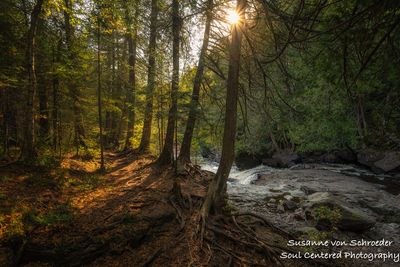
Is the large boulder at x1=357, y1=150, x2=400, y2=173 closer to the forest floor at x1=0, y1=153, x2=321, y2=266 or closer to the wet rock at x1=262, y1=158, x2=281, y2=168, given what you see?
the wet rock at x1=262, y1=158, x2=281, y2=168

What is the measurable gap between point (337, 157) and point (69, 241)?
21260 mm

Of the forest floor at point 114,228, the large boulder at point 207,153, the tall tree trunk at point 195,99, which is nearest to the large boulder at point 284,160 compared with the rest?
the large boulder at point 207,153

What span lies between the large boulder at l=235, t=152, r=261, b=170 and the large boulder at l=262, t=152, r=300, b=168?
163cm

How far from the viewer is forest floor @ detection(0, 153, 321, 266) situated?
4.18 metres

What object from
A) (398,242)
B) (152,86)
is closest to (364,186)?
(398,242)

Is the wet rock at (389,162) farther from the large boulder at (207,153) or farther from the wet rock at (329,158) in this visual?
the large boulder at (207,153)

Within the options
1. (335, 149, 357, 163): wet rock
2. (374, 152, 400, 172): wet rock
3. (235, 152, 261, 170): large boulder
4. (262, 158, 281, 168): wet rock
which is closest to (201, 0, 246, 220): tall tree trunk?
(374, 152, 400, 172): wet rock

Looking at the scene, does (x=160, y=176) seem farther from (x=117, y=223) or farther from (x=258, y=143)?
(x=258, y=143)

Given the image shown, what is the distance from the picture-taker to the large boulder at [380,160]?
558 inches

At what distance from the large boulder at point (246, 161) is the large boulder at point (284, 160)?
5.34 feet

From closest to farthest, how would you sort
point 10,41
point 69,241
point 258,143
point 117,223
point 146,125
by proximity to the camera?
point 69,241 < point 117,223 < point 10,41 < point 146,125 < point 258,143

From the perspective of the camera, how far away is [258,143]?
23172mm

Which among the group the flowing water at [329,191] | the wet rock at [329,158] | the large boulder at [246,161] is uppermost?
the wet rock at [329,158]

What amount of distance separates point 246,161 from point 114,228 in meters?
21.8
